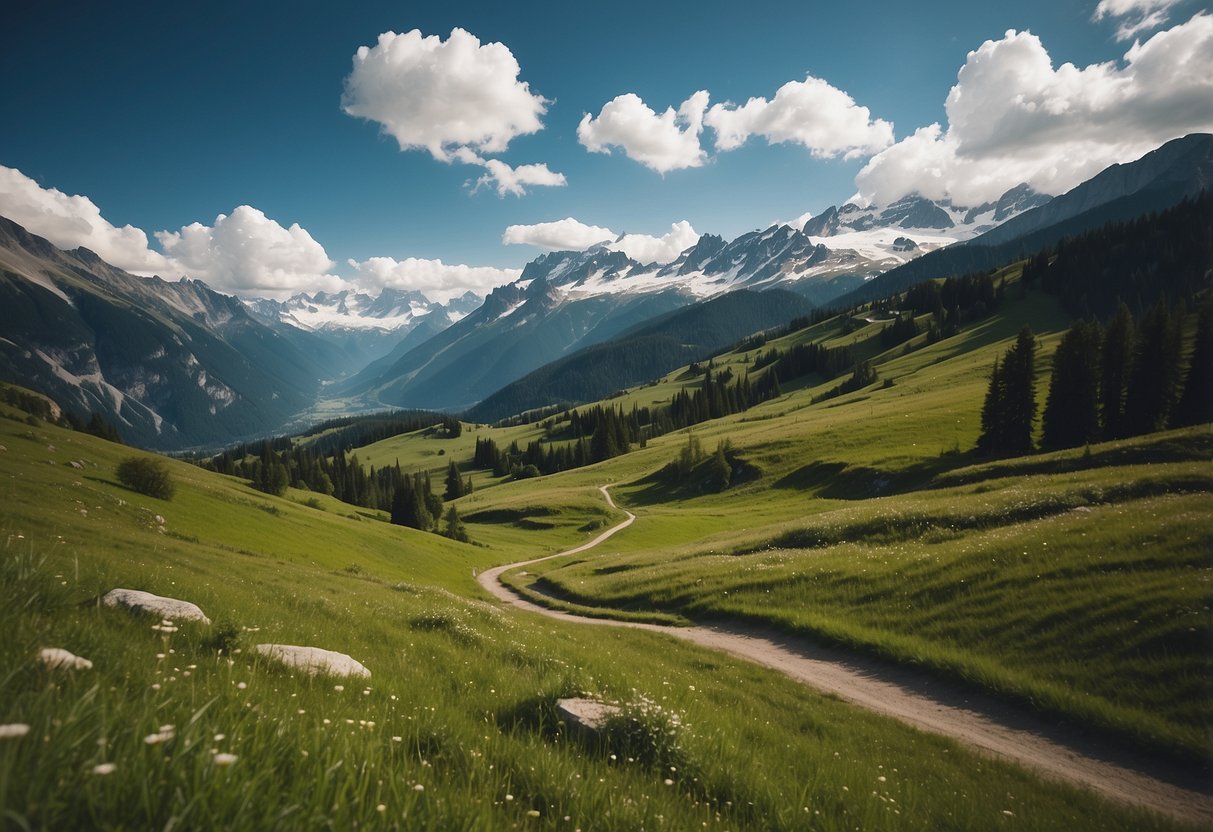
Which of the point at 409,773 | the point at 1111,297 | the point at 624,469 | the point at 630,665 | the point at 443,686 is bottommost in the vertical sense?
the point at 624,469

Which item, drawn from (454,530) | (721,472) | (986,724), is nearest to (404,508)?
(454,530)

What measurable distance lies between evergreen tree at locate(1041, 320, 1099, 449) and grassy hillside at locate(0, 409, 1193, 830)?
220ft

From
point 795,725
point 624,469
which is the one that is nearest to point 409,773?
point 795,725

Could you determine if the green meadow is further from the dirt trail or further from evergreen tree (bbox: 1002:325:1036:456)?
evergreen tree (bbox: 1002:325:1036:456)

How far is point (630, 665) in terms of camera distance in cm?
1388

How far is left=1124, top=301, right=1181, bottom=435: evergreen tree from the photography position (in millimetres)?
56094

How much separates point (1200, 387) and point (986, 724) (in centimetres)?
6510

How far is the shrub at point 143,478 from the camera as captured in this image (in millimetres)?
38594

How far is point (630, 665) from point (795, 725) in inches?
167

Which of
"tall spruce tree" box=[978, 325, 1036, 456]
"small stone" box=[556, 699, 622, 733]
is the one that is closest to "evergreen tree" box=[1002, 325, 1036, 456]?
"tall spruce tree" box=[978, 325, 1036, 456]

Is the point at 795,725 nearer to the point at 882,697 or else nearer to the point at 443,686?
the point at 882,697

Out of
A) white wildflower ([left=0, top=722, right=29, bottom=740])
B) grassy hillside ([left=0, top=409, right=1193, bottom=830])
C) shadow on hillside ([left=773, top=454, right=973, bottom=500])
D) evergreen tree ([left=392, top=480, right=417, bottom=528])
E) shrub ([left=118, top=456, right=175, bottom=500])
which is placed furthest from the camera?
evergreen tree ([left=392, top=480, right=417, bottom=528])

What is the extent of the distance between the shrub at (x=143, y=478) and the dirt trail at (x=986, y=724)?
129 ft

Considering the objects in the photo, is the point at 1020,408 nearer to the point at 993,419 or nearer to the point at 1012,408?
the point at 1012,408
